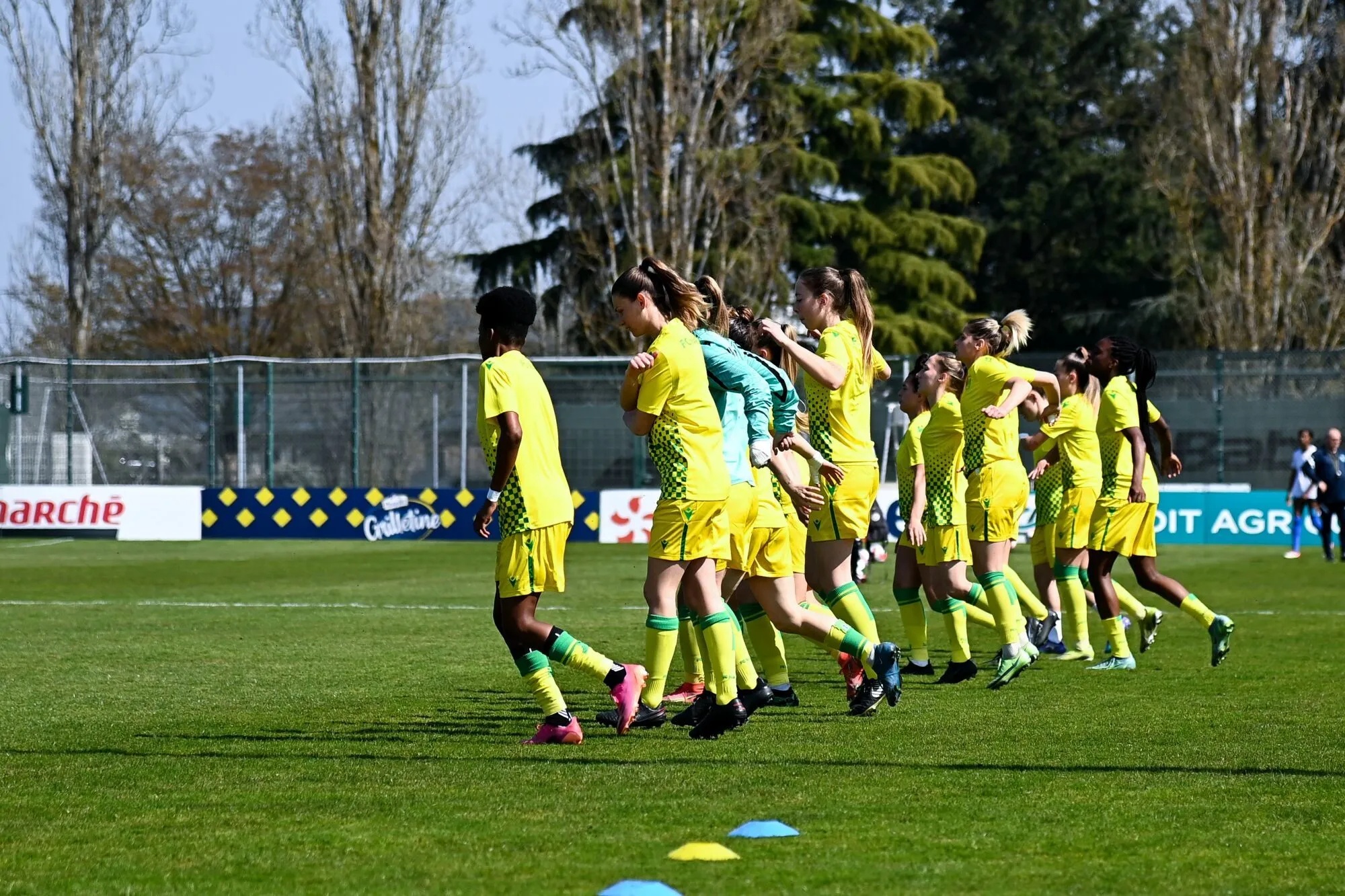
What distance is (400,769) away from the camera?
273 inches

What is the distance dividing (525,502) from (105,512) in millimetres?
24263

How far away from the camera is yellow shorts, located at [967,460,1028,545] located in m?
10.4

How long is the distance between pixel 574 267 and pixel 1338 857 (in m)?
36.2

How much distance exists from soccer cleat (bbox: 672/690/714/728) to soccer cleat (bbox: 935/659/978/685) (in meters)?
2.26

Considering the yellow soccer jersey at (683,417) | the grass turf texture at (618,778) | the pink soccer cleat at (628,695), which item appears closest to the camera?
the grass turf texture at (618,778)

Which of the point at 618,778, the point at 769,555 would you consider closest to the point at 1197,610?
the point at 769,555

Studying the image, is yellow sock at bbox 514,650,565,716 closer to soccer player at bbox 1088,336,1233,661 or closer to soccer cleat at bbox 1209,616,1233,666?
soccer player at bbox 1088,336,1233,661

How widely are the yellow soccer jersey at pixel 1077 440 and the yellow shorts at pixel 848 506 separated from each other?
278cm

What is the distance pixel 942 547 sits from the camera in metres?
10.2

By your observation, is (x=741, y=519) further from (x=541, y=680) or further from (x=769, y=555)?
(x=541, y=680)

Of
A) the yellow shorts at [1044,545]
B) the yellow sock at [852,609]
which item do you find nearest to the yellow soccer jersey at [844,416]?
the yellow sock at [852,609]

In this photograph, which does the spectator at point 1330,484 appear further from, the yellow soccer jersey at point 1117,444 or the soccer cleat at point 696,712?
the soccer cleat at point 696,712

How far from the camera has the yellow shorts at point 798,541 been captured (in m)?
9.18

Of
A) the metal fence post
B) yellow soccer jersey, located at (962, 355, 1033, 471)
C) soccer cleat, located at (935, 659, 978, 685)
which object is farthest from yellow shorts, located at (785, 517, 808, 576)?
the metal fence post
